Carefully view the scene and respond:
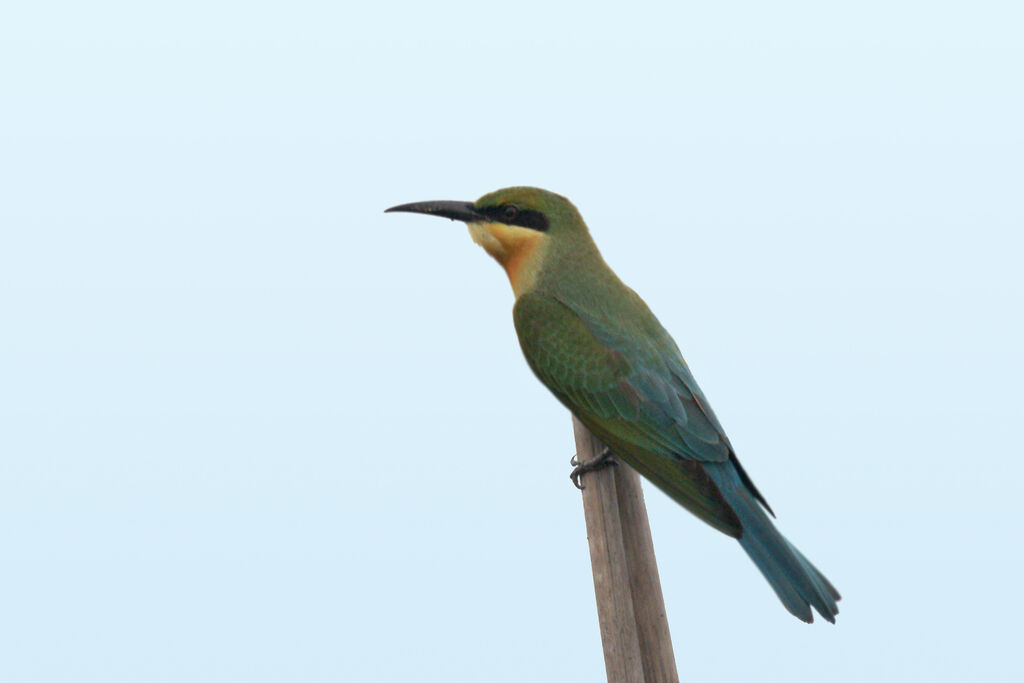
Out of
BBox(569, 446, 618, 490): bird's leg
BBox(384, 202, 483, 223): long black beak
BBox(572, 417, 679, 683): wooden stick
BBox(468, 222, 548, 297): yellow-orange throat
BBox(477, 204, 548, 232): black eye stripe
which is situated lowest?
BBox(572, 417, 679, 683): wooden stick

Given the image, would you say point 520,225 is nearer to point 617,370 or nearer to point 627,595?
point 617,370

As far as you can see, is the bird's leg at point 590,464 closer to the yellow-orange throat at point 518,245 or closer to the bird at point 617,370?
the bird at point 617,370

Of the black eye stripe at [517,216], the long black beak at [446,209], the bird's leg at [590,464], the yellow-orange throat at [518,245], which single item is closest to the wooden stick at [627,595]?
the bird's leg at [590,464]

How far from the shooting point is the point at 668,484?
3.54 metres

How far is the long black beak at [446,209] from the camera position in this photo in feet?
14.0

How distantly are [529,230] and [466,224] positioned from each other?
275mm

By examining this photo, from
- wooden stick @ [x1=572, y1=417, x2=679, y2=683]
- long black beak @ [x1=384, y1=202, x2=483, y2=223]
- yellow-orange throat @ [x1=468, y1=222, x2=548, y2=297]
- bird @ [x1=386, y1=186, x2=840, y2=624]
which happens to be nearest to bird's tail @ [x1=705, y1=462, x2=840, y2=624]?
bird @ [x1=386, y1=186, x2=840, y2=624]

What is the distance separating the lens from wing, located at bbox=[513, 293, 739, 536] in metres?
3.56

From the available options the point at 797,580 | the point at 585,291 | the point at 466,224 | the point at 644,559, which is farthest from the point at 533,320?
the point at 797,580

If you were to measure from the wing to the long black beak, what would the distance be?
0.44 m

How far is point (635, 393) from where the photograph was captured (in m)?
3.76

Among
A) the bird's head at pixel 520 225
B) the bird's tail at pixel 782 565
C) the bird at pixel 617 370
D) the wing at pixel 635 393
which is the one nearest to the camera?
the bird's tail at pixel 782 565

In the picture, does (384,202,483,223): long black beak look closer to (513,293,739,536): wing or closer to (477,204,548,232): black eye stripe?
(477,204,548,232): black eye stripe

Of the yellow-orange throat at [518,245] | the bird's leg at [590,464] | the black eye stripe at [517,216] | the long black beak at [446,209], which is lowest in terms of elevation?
the bird's leg at [590,464]
